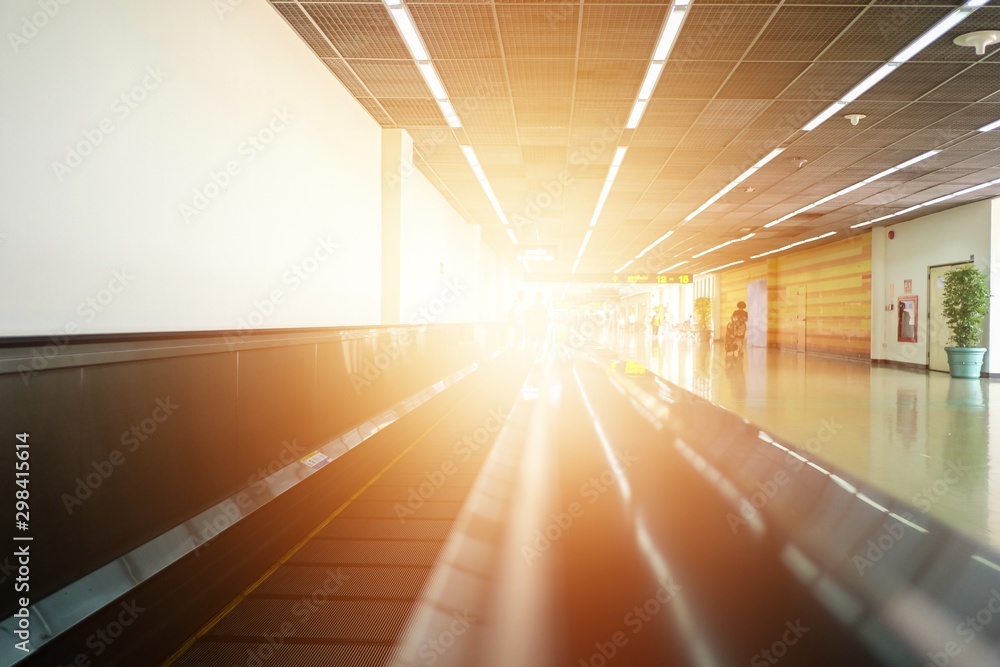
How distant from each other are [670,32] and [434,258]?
8.49 metres

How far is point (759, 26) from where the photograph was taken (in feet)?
20.5

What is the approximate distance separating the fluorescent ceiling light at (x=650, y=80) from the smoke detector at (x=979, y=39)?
3.07 m

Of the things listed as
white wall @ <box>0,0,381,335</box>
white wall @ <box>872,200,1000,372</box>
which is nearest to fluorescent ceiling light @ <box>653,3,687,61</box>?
white wall @ <box>0,0,381,335</box>

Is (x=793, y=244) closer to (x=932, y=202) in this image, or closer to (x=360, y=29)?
(x=932, y=202)

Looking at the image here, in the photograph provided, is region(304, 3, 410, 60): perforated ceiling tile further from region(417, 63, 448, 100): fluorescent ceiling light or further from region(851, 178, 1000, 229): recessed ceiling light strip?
region(851, 178, 1000, 229): recessed ceiling light strip

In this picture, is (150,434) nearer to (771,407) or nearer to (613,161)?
(771,407)

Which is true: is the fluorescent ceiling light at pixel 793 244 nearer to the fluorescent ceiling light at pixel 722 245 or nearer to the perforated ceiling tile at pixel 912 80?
the fluorescent ceiling light at pixel 722 245

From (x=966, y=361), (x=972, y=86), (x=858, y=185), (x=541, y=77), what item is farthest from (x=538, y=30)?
(x=966, y=361)

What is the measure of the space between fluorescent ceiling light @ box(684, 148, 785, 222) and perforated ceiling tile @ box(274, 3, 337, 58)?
25.8 ft

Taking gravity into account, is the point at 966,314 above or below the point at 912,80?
below

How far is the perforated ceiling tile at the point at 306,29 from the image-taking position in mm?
5996

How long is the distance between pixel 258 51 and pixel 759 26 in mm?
4985

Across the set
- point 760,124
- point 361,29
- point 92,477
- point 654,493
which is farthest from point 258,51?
point 760,124

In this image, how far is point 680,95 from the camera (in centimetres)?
820
